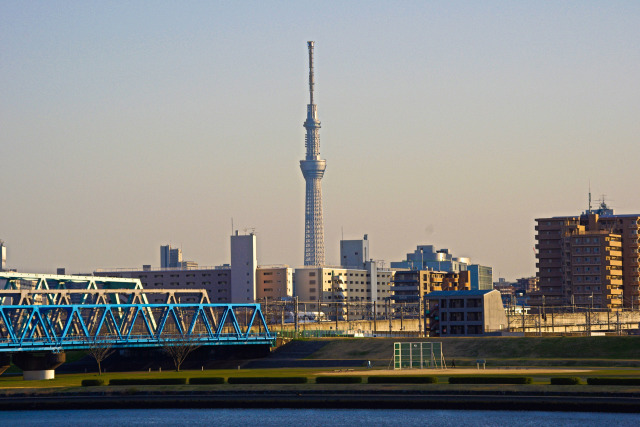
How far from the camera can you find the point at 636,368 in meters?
97.5

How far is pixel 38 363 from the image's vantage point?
110m

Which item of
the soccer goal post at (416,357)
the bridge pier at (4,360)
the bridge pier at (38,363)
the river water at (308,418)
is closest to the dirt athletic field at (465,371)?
the soccer goal post at (416,357)

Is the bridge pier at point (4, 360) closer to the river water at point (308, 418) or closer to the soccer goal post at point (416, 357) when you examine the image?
the river water at point (308, 418)

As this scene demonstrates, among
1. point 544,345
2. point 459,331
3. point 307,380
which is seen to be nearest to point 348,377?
point 307,380

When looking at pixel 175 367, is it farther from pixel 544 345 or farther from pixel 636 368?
pixel 636 368

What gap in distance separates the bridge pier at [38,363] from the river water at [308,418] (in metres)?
24.7

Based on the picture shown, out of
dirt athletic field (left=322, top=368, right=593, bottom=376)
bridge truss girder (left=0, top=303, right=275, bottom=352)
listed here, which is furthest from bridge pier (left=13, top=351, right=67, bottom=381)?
dirt athletic field (left=322, top=368, right=593, bottom=376)

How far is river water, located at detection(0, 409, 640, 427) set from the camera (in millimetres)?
71438

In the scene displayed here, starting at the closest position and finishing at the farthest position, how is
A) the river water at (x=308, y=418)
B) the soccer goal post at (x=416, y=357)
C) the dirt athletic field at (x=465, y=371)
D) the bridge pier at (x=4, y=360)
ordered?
1. the river water at (x=308, y=418)
2. the dirt athletic field at (x=465, y=371)
3. the soccer goal post at (x=416, y=357)
4. the bridge pier at (x=4, y=360)

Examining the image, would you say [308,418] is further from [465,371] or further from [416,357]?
[416,357]

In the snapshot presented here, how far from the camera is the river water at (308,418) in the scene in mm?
71438

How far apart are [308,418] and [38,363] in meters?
A: 42.4

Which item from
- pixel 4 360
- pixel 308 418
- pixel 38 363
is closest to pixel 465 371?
pixel 308 418

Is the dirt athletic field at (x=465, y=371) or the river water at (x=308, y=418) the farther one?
the dirt athletic field at (x=465, y=371)
